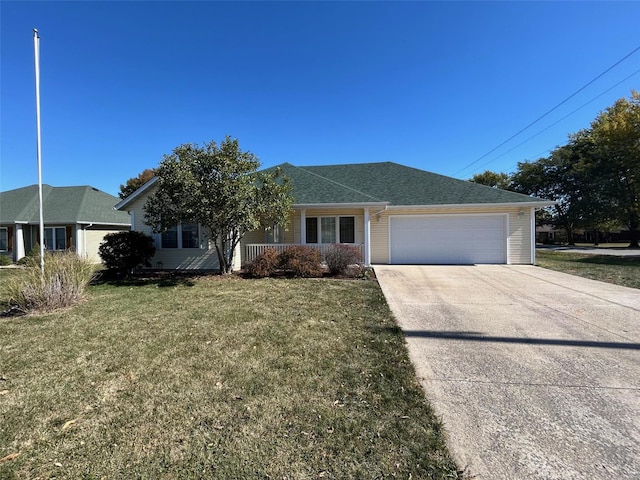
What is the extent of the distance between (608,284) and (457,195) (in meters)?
6.47

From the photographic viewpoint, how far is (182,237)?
12.8 meters

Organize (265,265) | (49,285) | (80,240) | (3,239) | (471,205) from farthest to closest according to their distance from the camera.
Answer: (3,239) < (80,240) < (471,205) < (265,265) < (49,285)

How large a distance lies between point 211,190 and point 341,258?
15.6 feet

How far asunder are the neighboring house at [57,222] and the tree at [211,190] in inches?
429

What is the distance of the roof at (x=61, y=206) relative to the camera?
1727 cm

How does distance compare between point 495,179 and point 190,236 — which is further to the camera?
point 495,179

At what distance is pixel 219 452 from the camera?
2.22m

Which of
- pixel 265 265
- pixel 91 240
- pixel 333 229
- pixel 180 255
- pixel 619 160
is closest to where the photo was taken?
pixel 265 265

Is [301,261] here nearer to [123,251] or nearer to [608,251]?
[123,251]

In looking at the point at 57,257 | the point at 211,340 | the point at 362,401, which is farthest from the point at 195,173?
the point at 362,401

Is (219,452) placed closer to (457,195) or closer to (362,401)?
(362,401)

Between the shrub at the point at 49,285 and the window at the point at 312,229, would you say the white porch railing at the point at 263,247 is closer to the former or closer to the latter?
the window at the point at 312,229

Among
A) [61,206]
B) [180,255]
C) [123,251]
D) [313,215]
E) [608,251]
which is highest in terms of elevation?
[61,206]

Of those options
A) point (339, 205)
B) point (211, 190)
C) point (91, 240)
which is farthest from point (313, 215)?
point (91, 240)
